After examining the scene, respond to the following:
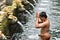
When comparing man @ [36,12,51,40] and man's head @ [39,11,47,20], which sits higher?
man's head @ [39,11,47,20]

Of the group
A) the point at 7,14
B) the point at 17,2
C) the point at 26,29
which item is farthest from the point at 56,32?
the point at 7,14

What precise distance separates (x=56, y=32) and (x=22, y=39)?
94.3 inches

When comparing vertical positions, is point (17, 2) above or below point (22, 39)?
above

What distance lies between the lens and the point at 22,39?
1482cm

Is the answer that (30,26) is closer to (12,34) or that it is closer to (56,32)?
(56,32)

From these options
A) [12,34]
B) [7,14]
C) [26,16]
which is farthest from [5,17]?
[26,16]

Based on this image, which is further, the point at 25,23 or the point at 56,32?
the point at 25,23

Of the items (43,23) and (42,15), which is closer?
(42,15)

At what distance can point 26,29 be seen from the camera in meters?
16.4

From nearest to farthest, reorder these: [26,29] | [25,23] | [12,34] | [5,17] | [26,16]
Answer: [5,17]
[12,34]
[26,29]
[25,23]
[26,16]

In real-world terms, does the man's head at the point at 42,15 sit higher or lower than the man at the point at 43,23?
higher

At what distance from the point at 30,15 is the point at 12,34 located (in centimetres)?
607

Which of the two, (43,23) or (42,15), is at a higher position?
(42,15)

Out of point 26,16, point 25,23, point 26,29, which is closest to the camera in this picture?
point 26,29
